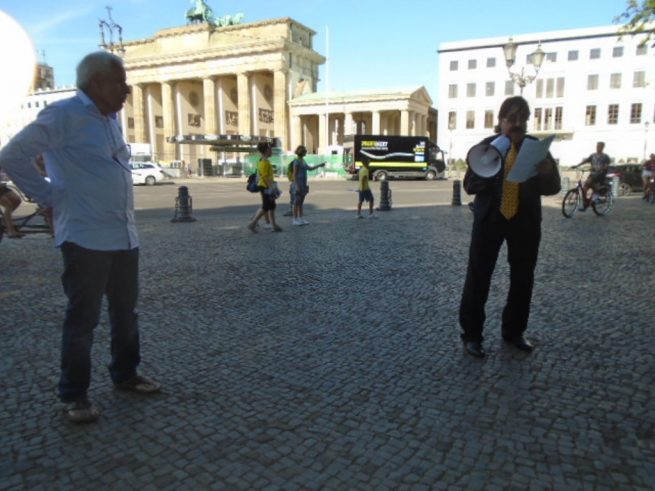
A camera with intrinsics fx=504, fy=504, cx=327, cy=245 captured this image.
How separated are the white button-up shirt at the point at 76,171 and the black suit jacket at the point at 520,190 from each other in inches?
92.2

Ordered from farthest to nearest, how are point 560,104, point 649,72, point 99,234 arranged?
1. point 560,104
2. point 649,72
3. point 99,234

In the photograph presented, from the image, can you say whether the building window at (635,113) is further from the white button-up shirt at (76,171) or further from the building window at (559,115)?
the white button-up shirt at (76,171)

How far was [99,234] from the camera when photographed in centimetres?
274

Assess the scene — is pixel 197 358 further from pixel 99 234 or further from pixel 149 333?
pixel 99 234

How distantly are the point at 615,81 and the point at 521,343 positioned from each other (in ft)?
232

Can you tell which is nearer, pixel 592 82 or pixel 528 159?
pixel 528 159

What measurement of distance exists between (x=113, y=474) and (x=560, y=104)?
73.0 m

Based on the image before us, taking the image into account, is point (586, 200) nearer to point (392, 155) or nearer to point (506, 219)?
point (506, 219)

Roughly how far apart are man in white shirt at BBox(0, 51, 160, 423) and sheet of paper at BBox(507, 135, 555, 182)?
8.16ft

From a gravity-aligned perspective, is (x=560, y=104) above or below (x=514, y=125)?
above

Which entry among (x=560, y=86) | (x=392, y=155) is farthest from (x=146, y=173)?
(x=560, y=86)

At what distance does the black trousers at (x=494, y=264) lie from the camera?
3627 millimetres

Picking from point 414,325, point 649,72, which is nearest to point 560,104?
point 649,72

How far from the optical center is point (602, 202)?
13109 mm
